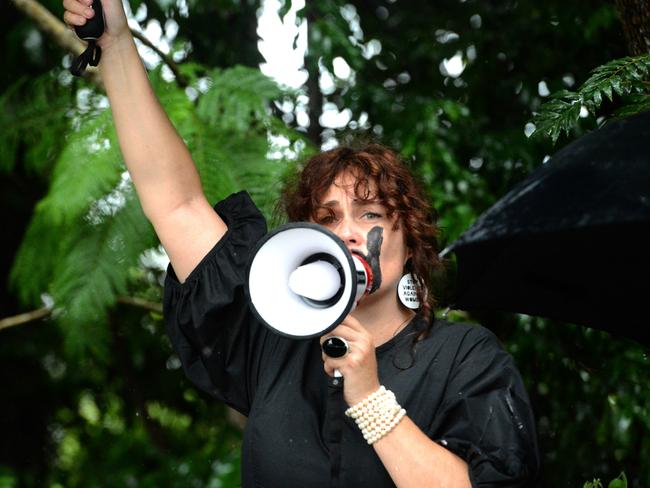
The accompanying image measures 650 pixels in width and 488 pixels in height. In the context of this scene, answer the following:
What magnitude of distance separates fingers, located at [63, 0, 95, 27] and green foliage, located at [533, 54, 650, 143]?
3.55 ft

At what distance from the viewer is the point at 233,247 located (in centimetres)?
202

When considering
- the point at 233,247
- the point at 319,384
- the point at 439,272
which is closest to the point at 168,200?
the point at 233,247

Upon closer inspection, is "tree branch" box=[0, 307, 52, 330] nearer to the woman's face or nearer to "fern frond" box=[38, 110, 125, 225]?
"fern frond" box=[38, 110, 125, 225]

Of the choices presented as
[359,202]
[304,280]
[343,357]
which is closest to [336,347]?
[343,357]

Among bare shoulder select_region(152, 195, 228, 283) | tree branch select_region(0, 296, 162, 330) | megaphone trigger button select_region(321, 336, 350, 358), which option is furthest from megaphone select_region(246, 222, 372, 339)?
tree branch select_region(0, 296, 162, 330)

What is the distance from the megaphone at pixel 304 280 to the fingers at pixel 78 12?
0.64m

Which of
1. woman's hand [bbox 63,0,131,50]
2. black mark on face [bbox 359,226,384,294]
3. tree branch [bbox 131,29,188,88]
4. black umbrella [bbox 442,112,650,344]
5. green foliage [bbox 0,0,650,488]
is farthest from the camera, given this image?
tree branch [bbox 131,29,188,88]

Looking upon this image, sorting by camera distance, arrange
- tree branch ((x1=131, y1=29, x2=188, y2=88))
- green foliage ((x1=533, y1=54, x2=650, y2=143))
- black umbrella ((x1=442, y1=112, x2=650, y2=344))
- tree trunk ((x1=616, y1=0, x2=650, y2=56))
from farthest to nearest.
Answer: tree branch ((x1=131, y1=29, x2=188, y2=88))
tree trunk ((x1=616, y1=0, x2=650, y2=56))
green foliage ((x1=533, y1=54, x2=650, y2=143))
black umbrella ((x1=442, y1=112, x2=650, y2=344))

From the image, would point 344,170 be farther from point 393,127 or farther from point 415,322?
point 393,127

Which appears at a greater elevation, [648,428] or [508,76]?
[508,76]

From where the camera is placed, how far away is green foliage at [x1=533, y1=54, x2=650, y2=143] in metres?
2.17

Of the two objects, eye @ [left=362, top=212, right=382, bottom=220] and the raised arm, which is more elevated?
the raised arm

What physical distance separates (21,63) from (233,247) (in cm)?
243

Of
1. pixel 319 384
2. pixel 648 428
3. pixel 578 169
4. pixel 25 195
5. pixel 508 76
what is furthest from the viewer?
pixel 25 195
